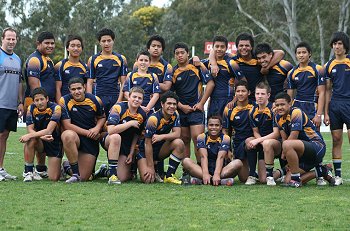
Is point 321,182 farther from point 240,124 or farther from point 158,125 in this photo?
point 158,125

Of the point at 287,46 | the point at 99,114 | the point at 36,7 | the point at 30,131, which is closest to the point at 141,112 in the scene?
the point at 99,114

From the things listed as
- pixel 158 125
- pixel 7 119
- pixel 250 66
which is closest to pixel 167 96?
pixel 158 125

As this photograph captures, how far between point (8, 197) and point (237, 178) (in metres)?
3.61

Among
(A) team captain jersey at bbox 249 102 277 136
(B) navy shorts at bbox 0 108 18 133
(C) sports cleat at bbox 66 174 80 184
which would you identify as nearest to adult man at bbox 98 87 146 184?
(C) sports cleat at bbox 66 174 80 184

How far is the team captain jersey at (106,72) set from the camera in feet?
31.6

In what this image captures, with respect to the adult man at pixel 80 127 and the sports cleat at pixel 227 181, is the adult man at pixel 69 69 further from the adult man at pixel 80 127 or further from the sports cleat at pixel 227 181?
the sports cleat at pixel 227 181

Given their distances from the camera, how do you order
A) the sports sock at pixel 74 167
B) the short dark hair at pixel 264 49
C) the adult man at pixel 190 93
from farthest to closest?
the adult man at pixel 190 93
the short dark hair at pixel 264 49
the sports sock at pixel 74 167

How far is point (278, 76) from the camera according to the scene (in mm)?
9539

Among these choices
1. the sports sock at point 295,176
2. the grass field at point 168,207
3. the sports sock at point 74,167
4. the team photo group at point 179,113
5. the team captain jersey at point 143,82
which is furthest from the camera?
the team captain jersey at point 143,82

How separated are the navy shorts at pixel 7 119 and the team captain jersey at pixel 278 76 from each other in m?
3.37

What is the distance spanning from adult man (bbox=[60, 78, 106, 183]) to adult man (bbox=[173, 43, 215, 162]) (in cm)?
119

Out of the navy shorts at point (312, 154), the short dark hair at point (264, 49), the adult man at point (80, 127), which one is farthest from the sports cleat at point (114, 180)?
the short dark hair at point (264, 49)

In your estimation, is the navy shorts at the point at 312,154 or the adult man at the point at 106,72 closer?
the navy shorts at the point at 312,154

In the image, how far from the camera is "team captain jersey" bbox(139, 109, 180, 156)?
888 centimetres
